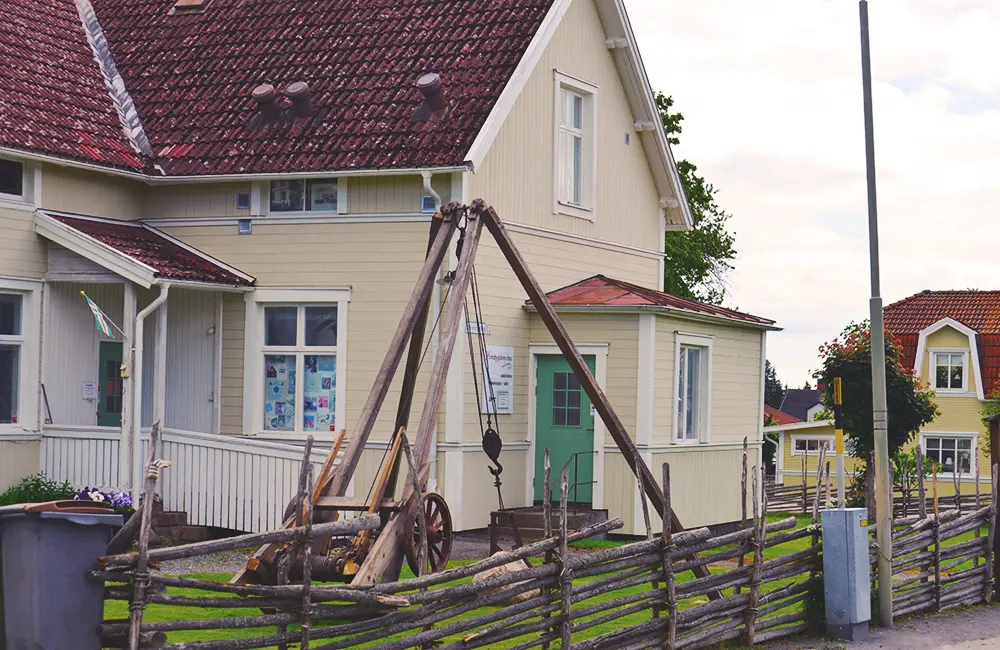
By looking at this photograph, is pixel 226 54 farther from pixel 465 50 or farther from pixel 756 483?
pixel 756 483

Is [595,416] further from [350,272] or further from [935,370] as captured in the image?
[935,370]

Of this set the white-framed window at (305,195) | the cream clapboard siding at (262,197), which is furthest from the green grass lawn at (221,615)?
the white-framed window at (305,195)

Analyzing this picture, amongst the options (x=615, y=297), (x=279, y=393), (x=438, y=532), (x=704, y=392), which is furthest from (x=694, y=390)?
(x=438, y=532)

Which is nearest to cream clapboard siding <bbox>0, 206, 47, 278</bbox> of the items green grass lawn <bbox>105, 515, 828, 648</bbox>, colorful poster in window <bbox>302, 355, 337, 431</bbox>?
colorful poster in window <bbox>302, 355, 337, 431</bbox>

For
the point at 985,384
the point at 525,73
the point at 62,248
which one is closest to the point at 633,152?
the point at 525,73

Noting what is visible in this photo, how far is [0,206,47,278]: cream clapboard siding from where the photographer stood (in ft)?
61.2

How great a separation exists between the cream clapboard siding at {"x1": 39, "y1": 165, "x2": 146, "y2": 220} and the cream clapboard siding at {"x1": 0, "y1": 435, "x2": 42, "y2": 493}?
9.61 ft

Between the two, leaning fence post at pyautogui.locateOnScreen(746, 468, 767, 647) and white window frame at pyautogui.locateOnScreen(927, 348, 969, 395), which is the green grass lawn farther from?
white window frame at pyautogui.locateOnScreen(927, 348, 969, 395)

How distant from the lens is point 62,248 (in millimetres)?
19062

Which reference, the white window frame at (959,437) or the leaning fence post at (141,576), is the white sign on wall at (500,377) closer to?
the leaning fence post at (141,576)

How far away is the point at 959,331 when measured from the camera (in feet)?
172

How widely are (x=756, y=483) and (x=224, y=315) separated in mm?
9282

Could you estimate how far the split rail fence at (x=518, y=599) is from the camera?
9.42 meters

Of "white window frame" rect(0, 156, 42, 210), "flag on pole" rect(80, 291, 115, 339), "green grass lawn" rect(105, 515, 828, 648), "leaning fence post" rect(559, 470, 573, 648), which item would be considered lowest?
"green grass lawn" rect(105, 515, 828, 648)
